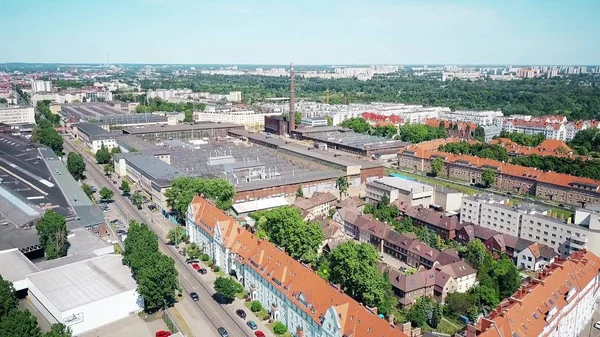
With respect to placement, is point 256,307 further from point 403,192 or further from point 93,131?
point 93,131

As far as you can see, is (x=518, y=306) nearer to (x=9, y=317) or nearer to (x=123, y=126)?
(x=9, y=317)

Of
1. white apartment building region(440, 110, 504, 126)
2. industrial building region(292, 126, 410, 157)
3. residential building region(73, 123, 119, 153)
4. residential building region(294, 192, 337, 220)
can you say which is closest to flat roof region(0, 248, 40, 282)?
residential building region(294, 192, 337, 220)

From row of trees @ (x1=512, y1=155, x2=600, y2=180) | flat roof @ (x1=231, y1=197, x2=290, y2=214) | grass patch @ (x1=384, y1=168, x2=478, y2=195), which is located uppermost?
row of trees @ (x1=512, y1=155, x2=600, y2=180)

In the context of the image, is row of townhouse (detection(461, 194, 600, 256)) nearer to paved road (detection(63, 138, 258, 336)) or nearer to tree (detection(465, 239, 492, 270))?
tree (detection(465, 239, 492, 270))

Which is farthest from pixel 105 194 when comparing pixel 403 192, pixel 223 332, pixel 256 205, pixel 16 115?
pixel 16 115

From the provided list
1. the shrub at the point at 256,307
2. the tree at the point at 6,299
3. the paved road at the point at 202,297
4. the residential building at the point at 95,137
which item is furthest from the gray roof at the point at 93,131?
the shrub at the point at 256,307

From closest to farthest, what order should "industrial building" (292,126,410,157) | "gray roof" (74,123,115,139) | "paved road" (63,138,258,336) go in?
"paved road" (63,138,258,336) < "industrial building" (292,126,410,157) < "gray roof" (74,123,115,139)
